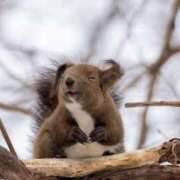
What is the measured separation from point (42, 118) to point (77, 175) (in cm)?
57

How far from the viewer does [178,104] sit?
2281 millimetres

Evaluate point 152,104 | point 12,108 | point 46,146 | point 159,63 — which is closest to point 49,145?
point 46,146

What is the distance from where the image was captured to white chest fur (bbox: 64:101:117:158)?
93.5 inches

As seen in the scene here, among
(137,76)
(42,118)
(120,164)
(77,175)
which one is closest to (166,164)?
(120,164)

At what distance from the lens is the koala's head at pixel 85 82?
227 centimetres

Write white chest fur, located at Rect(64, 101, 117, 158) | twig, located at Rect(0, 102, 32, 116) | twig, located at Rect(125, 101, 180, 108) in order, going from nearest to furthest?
twig, located at Rect(125, 101, 180, 108) < white chest fur, located at Rect(64, 101, 117, 158) < twig, located at Rect(0, 102, 32, 116)

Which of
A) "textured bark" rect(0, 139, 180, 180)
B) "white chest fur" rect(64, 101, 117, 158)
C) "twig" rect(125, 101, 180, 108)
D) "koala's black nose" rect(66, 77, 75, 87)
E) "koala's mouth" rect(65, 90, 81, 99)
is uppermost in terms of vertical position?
"koala's black nose" rect(66, 77, 75, 87)

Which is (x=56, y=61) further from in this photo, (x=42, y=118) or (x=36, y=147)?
(x=36, y=147)

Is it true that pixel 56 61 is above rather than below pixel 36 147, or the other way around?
above

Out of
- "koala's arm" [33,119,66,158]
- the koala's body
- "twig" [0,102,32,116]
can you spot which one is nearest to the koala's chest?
the koala's body

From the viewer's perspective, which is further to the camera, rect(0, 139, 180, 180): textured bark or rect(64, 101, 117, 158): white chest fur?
rect(64, 101, 117, 158): white chest fur

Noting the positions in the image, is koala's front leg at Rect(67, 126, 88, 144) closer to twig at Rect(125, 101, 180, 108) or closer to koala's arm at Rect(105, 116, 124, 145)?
koala's arm at Rect(105, 116, 124, 145)

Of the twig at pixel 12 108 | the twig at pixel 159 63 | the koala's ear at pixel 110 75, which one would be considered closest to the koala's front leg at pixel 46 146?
the koala's ear at pixel 110 75

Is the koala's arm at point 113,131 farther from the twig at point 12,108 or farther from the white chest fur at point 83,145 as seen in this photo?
the twig at point 12,108
